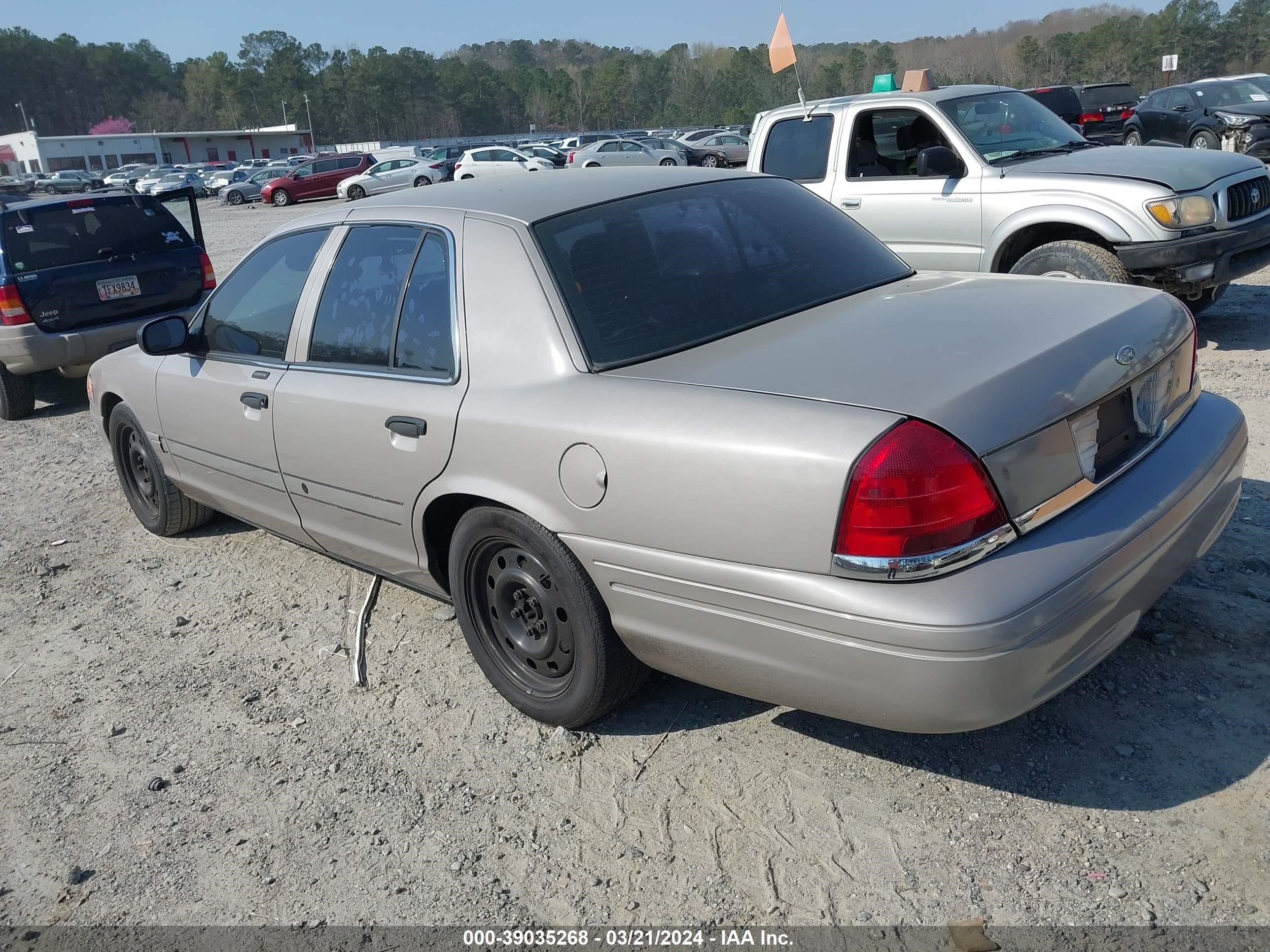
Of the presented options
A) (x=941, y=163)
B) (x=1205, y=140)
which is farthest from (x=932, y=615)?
(x=1205, y=140)

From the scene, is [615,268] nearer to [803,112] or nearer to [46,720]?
[46,720]

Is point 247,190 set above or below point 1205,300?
above

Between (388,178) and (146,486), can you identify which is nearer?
(146,486)

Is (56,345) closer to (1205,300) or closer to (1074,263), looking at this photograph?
(1074,263)

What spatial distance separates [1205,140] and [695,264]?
70.7ft

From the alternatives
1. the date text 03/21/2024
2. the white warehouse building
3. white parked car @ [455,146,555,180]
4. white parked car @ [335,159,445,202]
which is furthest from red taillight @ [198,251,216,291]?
the white warehouse building

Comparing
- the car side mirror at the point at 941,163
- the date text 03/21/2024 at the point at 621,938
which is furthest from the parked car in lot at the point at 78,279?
the date text 03/21/2024 at the point at 621,938

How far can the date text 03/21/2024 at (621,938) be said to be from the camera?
94.2 inches

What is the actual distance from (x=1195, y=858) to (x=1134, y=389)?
123cm

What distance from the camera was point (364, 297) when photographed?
366 cm

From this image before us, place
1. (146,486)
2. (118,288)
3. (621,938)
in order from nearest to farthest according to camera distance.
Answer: (621,938) < (146,486) < (118,288)

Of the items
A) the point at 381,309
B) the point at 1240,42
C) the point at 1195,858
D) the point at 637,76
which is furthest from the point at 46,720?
the point at 637,76

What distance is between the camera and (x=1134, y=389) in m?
2.81

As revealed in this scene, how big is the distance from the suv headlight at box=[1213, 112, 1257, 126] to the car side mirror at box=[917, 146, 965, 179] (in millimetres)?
16995
